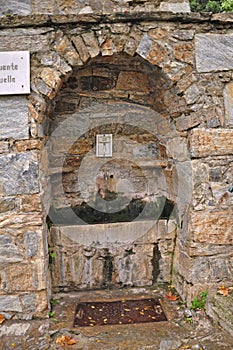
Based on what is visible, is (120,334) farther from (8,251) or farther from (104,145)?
(104,145)

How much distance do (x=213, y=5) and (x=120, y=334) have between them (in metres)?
4.86

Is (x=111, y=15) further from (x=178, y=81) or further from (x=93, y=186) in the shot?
(x=93, y=186)

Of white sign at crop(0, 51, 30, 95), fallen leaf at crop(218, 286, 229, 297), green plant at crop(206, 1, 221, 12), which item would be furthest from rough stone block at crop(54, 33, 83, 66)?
green plant at crop(206, 1, 221, 12)

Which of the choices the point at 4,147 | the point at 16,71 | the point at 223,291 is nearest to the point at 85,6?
the point at 16,71

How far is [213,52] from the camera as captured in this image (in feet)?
9.20

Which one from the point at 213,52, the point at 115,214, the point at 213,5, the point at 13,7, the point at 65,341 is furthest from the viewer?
the point at 213,5

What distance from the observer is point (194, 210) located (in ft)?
9.50

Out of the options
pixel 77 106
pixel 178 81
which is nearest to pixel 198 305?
pixel 178 81

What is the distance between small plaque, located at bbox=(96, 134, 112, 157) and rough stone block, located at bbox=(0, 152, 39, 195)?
95 centimetres

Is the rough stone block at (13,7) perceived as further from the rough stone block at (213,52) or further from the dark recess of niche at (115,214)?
the dark recess of niche at (115,214)

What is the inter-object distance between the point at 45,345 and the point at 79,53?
225cm

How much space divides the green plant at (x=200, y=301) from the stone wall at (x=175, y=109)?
59 millimetres

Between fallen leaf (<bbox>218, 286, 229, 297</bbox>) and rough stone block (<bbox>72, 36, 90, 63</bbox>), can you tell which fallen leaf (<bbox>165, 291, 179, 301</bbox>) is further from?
rough stone block (<bbox>72, 36, 90, 63</bbox>)

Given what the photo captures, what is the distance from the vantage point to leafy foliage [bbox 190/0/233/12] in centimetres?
448
